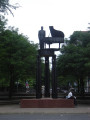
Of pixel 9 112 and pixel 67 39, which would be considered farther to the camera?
pixel 67 39

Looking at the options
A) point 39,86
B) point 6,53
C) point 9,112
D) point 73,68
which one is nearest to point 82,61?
point 73,68

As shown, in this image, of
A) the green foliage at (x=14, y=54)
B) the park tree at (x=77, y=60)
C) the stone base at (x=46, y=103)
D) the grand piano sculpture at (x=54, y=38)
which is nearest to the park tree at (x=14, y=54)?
the green foliage at (x=14, y=54)

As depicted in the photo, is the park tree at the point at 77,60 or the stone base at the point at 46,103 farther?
the park tree at the point at 77,60

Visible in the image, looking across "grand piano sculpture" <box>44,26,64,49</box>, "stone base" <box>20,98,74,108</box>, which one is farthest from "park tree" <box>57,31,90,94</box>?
"stone base" <box>20,98,74,108</box>

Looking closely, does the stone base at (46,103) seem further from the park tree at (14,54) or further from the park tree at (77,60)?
the park tree at (14,54)

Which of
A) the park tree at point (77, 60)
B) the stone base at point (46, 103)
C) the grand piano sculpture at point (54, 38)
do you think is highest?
the grand piano sculpture at point (54, 38)

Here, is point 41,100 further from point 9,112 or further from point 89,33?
point 89,33

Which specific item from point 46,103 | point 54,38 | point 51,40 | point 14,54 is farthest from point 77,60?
point 14,54

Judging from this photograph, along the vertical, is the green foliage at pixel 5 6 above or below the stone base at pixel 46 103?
above

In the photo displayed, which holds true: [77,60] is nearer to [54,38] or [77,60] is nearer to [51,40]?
[54,38]

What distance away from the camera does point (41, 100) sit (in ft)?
62.7

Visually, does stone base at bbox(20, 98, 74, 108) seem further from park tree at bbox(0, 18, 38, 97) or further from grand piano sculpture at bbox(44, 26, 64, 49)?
park tree at bbox(0, 18, 38, 97)

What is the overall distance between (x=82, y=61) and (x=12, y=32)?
9.12 m

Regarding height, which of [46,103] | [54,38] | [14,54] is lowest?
[46,103]
